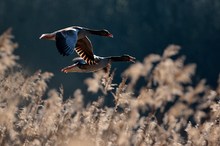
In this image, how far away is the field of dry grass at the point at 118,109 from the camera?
3.44 m

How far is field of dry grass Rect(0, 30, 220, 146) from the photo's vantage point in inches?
135

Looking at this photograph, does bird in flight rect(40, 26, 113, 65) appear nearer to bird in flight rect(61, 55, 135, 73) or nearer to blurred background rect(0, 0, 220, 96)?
bird in flight rect(61, 55, 135, 73)

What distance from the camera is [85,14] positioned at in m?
26.3

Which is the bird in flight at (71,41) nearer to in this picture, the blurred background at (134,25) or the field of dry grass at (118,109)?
the field of dry grass at (118,109)

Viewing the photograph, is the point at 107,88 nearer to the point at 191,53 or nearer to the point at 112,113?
the point at 112,113

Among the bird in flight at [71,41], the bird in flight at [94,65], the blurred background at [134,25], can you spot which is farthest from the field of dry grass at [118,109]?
the blurred background at [134,25]

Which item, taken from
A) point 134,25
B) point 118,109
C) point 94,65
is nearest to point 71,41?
point 94,65

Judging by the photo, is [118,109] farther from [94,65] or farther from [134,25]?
[134,25]

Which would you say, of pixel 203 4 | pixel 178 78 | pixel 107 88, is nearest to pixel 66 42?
pixel 107 88

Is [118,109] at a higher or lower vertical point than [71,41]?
lower

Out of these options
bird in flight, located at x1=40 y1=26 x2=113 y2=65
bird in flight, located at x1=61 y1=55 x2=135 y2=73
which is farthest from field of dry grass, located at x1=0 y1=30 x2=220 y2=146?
bird in flight, located at x1=61 y1=55 x2=135 y2=73

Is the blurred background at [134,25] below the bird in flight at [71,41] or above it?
above

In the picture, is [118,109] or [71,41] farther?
[71,41]

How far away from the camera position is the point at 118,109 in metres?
4.06
